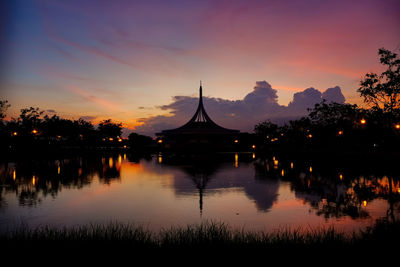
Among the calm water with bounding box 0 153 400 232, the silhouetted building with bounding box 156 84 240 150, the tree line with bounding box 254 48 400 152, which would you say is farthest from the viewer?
the silhouetted building with bounding box 156 84 240 150

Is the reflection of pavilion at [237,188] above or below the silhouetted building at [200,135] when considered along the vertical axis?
below

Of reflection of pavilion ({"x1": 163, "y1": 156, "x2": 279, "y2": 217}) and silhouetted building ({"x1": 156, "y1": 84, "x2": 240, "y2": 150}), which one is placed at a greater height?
silhouetted building ({"x1": 156, "y1": 84, "x2": 240, "y2": 150})

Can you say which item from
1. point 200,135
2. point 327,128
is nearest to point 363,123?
point 327,128

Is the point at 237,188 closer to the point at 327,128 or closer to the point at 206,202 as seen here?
the point at 206,202

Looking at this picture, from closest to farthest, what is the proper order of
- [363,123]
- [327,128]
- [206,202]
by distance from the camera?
[206,202] < [363,123] < [327,128]

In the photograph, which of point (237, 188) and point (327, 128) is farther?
point (327, 128)

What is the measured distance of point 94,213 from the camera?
43.8 feet

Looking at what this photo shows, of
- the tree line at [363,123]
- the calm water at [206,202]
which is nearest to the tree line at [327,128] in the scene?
the tree line at [363,123]

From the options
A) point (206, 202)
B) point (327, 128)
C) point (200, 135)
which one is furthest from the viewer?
point (200, 135)

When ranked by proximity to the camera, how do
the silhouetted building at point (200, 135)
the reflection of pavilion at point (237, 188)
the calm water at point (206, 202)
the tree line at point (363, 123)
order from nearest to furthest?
the calm water at point (206, 202), the reflection of pavilion at point (237, 188), the tree line at point (363, 123), the silhouetted building at point (200, 135)

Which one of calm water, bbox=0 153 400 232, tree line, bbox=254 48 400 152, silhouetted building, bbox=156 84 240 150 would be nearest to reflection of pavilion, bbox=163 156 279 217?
calm water, bbox=0 153 400 232

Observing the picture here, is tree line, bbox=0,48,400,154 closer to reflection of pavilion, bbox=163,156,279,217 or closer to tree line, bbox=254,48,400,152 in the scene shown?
tree line, bbox=254,48,400,152

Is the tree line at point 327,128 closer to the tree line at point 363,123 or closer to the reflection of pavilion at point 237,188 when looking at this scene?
the tree line at point 363,123

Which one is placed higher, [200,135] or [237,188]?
[200,135]
